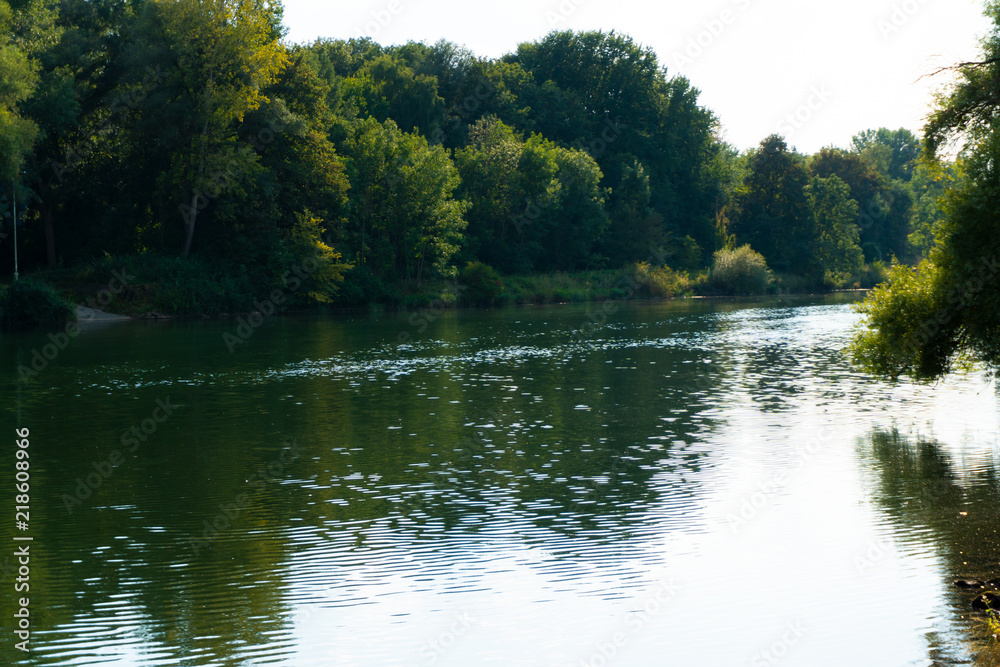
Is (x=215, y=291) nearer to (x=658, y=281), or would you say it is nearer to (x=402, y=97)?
(x=402, y=97)

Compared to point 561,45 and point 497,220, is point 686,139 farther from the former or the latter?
point 497,220

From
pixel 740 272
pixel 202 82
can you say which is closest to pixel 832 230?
pixel 740 272

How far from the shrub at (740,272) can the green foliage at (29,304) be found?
64467 millimetres

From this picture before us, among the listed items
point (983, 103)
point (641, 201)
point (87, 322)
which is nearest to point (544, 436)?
point (983, 103)

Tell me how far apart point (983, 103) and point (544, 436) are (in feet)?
35.9
